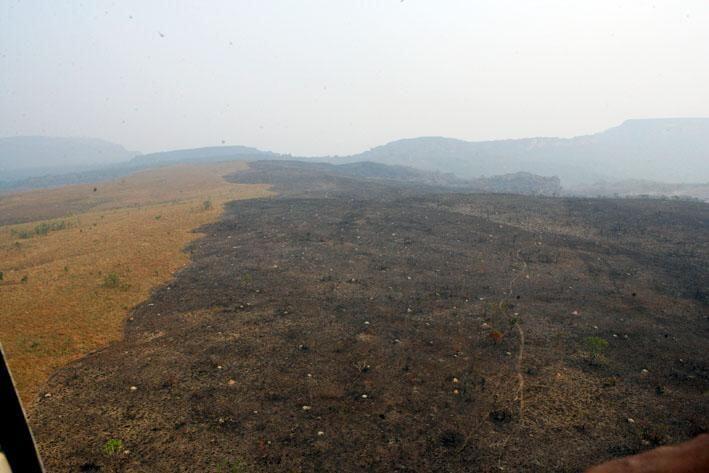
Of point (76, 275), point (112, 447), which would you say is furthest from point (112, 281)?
point (112, 447)

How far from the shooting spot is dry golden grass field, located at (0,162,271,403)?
9.81 m

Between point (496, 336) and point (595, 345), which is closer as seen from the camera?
point (595, 345)

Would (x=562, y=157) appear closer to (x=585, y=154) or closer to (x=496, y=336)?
(x=585, y=154)

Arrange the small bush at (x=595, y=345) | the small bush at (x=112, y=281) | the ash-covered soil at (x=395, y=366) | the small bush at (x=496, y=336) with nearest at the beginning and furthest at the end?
the ash-covered soil at (x=395, y=366) → the small bush at (x=595, y=345) → the small bush at (x=496, y=336) → the small bush at (x=112, y=281)

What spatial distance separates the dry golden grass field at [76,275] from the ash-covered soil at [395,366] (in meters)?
0.77

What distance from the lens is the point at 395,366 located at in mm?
9031

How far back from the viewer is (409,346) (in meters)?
9.95

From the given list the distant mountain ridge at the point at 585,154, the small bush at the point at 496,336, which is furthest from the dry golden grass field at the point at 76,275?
the distant mountain ridge at the point at 585,154

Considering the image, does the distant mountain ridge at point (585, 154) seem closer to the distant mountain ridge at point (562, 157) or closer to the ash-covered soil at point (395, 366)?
Answer: the distant mountain ridge at point (562, 157)

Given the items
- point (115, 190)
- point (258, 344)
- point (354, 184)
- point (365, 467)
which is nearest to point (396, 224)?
point (258, 344)

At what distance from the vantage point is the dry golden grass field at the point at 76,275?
981 cm

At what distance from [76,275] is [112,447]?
34.8 ft

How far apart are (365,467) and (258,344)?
15.5ft

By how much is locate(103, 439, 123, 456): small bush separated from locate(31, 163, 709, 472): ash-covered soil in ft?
0.66
